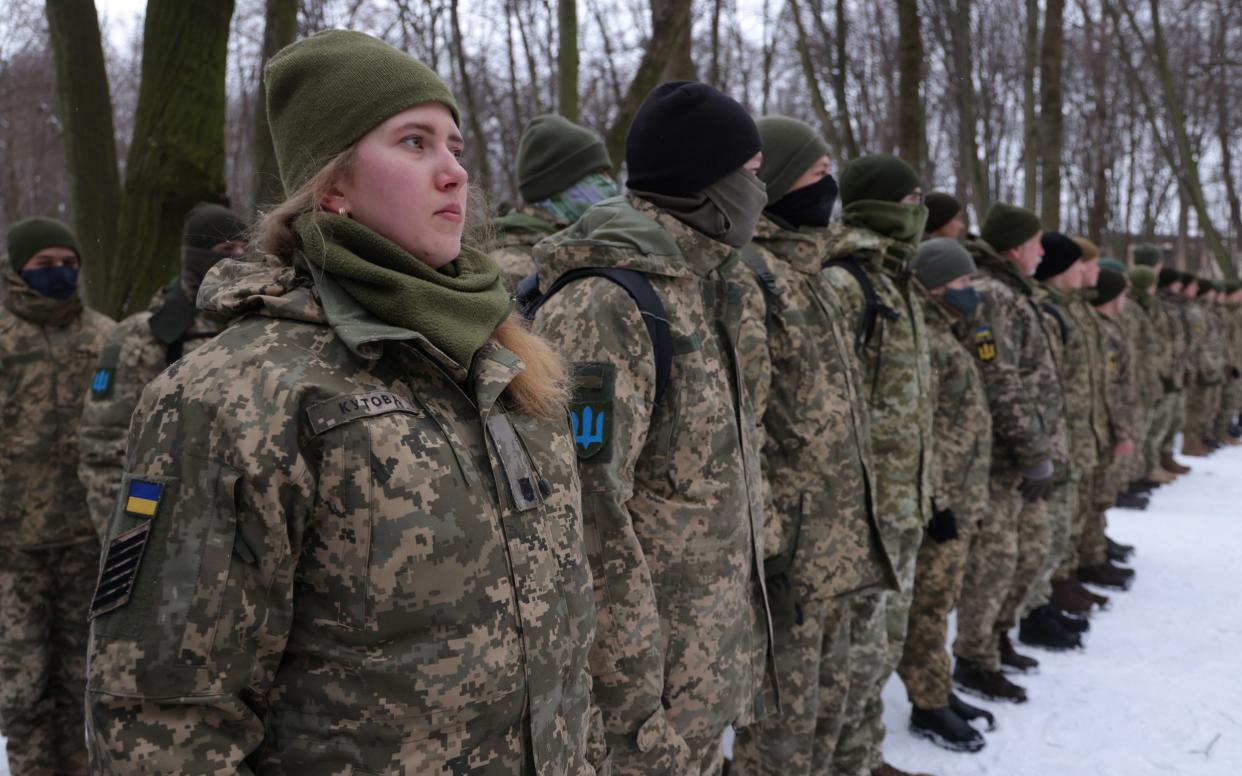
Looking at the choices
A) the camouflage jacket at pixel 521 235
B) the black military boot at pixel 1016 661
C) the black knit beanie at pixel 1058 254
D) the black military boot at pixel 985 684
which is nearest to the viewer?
the camouflage jacket at pixel 521 235

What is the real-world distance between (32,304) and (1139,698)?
5.70 meters

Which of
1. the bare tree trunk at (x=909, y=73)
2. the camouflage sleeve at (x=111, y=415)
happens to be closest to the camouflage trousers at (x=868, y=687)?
the camouflage sleeve at (x=111, y=415)

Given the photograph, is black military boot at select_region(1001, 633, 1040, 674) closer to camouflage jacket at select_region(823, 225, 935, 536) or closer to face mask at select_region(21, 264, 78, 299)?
camouflage jacket at select_region(823, 225, 935, 536)

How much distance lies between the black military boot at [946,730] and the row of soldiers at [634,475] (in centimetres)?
2

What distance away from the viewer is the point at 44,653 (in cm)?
386

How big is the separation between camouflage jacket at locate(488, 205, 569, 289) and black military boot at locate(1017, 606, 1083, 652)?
3882 mm

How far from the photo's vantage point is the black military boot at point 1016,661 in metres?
5.33

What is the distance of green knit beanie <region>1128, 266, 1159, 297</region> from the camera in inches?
405

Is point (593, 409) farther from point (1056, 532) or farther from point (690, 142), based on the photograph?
point (1056, 532)

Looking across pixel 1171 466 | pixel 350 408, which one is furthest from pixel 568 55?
pixel 1171 466

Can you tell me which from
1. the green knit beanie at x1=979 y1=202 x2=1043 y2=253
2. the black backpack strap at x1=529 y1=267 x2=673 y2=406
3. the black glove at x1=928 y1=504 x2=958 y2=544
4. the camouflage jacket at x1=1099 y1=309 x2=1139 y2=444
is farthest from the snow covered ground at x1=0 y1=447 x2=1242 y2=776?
the black backpack strap at x1=529 y1=267 x2=673 y2=406

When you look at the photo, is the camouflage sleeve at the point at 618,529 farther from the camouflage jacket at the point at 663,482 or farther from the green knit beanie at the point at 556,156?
the green knit beanie at the point at 556,156

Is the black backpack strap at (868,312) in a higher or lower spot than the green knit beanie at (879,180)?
lower

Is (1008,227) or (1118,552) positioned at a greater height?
(1008,227)
